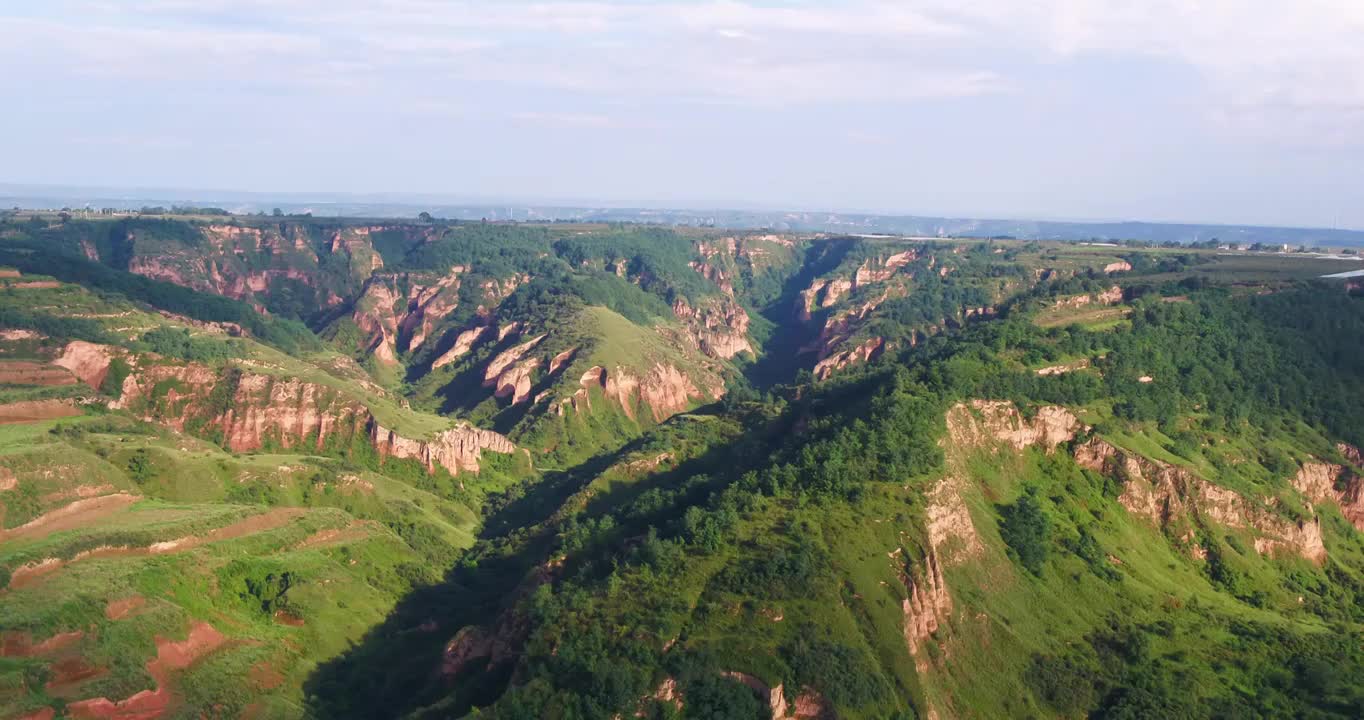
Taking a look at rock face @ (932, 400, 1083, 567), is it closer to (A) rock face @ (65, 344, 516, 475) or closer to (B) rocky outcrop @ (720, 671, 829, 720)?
(B) rocky outcrop @ (720, 671, 829, 720)

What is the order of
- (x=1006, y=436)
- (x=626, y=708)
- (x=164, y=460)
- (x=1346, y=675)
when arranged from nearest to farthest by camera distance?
1. (x=626, y=708)
2. (x=1346, y=675)
3. (x=1006, y=436)
4. (x=164, y=460)

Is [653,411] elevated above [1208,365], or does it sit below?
below

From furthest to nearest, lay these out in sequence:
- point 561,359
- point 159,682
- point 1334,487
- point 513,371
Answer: point 561,359
point 513,371
point 1334,487
point 159,682

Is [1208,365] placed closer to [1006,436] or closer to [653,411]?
[1006,436]

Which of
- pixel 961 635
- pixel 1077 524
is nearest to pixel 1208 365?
pixel 1077 524

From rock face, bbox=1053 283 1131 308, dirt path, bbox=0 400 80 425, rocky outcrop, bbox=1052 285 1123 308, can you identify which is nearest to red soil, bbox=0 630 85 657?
dirt path, bbox=0 400 80 425

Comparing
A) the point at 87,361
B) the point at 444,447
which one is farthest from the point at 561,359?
the point at 87,361

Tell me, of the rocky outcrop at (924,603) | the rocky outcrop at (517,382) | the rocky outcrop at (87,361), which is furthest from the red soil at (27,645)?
the rocky outcrop at (517,382)

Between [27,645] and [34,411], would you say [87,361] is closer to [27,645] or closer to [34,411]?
[34,411]
